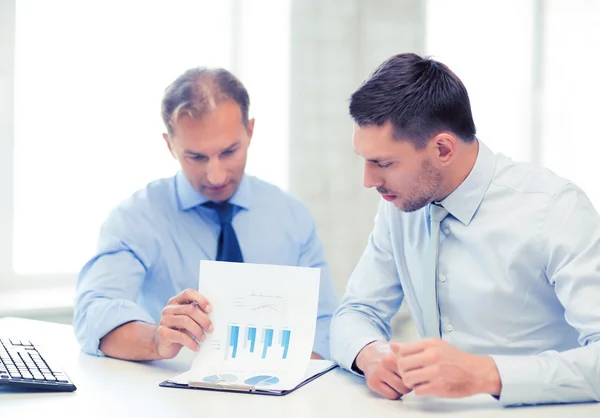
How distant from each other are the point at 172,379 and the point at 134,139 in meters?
1.76

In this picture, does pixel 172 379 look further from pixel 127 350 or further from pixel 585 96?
pixel 585 96

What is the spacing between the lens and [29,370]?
1594 millimetres

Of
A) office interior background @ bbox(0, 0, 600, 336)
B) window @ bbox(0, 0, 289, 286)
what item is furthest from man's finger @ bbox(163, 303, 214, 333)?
window @ bbox(0, 0, 289, 286)

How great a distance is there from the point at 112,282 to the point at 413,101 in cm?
90

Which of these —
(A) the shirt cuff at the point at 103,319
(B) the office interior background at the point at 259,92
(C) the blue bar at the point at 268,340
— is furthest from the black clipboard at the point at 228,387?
(B) the office interior background at the point at 259,92

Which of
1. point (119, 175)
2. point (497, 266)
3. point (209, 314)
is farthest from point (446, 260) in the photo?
point (119, 175)

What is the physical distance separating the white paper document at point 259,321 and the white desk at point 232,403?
81 mm

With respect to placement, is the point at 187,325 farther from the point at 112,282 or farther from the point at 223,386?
the point at 112,282

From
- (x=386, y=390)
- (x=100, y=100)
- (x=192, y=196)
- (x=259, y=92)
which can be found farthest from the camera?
(x=259, y=92)

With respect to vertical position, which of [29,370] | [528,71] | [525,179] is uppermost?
[528,71]

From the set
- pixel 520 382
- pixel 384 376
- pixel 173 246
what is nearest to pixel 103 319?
pixel 173 246

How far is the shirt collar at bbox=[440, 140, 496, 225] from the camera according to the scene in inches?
69.2

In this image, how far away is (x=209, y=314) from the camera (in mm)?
1629

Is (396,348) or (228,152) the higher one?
(228,152)
